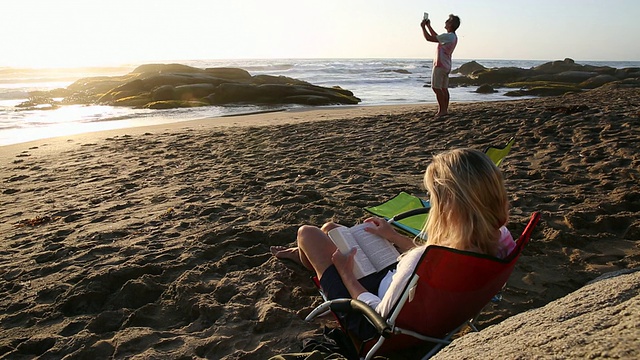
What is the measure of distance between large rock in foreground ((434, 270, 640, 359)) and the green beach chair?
160 cm

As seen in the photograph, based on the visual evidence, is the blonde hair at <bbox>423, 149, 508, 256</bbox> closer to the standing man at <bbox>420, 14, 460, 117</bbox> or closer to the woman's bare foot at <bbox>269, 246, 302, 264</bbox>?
the woman's bare foot at <bbox>269, 246, 302, 264</bbox>

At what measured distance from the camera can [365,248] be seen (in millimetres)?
3139

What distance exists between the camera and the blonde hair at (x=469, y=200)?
219 cm

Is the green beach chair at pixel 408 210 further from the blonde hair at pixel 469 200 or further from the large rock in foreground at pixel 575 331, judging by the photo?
the large rock in foreground at pixel 575 331

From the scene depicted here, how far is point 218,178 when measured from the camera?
602 cm

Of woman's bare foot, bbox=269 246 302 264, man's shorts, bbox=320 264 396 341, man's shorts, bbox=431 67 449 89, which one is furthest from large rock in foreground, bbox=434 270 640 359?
man's shorts, bbox=431 67 449 89

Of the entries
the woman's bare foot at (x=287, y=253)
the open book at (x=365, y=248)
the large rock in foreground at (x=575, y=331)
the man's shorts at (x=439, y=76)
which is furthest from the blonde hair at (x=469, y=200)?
the man's shorts at (x=439, y=76)

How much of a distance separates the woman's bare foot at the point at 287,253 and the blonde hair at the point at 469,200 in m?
1.52

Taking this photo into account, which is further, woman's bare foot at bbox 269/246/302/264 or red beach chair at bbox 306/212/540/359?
woman's bare foot at bbox 269/246/302/264

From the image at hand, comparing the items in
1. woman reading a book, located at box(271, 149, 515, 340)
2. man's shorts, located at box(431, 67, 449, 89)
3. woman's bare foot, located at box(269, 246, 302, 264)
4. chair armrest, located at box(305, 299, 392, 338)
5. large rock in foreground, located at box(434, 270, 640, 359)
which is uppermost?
man's shorts, located at box(431, 67, 449, 89)

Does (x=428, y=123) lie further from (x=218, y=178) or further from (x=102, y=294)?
(x=102, y=294)

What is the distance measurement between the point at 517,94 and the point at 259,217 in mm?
18511

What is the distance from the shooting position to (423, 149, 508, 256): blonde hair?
2188 millimetres

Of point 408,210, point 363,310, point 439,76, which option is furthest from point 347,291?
point 439,76
